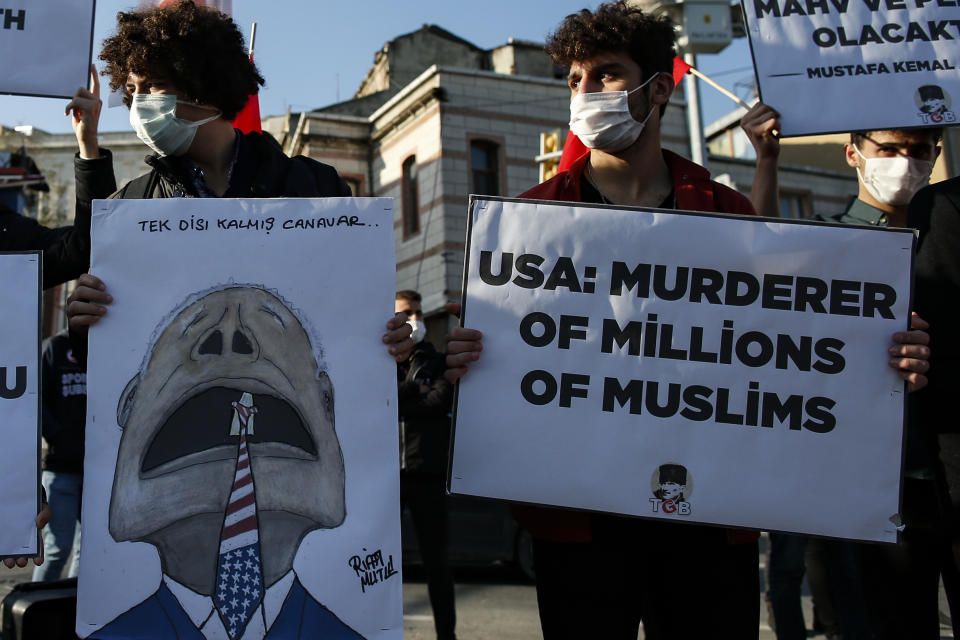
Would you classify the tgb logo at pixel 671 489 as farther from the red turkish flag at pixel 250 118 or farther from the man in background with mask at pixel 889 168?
the red turkish flag at pixel 250 118

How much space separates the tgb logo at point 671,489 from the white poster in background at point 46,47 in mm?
2296

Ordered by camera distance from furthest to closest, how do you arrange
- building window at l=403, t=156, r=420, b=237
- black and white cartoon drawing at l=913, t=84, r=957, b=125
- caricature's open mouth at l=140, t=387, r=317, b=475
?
building window at l=403, t=156, r=420, b=237 < black and white cartoon drawing at l=913, t=84, r=957, b=125 < caricature's open mouth at l=140, t=387, r=317, b=475

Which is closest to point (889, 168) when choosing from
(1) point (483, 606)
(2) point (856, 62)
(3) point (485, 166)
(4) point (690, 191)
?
(2) point (856, 62)

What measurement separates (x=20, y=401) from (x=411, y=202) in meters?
21.6

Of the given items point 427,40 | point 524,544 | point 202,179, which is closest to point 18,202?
point 427,40

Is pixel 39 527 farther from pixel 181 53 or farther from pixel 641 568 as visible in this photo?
pixel 641 568

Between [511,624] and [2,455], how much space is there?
14.5 feet

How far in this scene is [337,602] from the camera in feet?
7.05

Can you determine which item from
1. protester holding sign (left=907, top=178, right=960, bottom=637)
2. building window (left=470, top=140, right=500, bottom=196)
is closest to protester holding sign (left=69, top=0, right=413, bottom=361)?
protester holding sign (left=907, top=178, right=960, bottom=637)

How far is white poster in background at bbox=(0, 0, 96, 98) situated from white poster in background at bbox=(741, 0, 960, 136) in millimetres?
2241

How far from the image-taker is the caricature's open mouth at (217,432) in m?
2.21

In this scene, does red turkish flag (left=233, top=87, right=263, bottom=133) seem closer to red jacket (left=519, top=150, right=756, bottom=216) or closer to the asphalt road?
red jacket (left=519, top=150, right=756, bottom=216)

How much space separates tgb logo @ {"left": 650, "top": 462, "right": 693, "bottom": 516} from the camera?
7.41ft

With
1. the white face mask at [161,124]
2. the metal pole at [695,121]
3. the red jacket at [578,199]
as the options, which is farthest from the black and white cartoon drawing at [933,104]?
the metal pole at [695,121]
